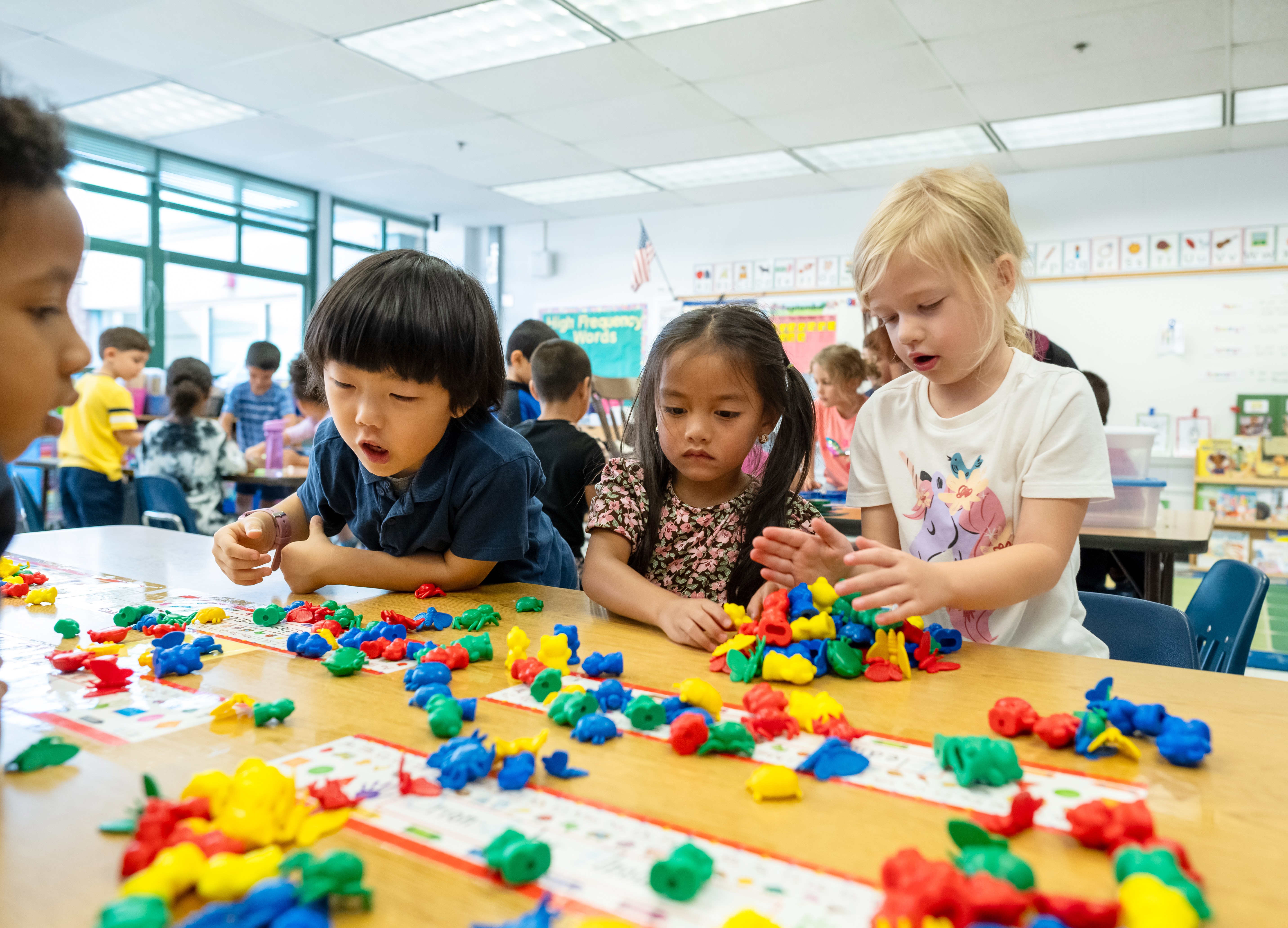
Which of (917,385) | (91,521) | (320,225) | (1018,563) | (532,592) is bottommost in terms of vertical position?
(91,521)

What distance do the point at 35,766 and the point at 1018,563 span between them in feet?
3.12

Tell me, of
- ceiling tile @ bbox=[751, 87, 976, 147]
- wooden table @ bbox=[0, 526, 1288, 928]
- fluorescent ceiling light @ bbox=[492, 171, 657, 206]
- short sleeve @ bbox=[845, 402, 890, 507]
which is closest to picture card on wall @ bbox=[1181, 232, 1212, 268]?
ceiling tile @ bbox=[751, 87, 976, 147]

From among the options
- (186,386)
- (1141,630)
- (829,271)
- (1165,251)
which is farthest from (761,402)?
(829,271)

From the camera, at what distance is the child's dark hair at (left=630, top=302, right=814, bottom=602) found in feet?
4.13

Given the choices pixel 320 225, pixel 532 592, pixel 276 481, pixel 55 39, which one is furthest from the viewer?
pixel 320 225

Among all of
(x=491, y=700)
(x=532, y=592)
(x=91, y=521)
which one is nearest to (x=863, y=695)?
(x=491, y=700)

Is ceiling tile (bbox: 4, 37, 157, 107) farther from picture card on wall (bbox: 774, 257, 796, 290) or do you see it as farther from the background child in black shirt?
picture card on wall (bbox: 774, 257, 796, 290)

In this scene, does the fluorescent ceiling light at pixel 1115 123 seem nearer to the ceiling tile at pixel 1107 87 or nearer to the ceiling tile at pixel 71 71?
the ceiling tile at pixel 1107 87

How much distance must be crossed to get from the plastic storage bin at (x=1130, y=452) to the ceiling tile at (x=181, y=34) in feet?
12.5

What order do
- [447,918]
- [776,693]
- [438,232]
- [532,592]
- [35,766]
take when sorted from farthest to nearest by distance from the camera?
[438,232] < [532,592] < [776,693] < [35,766] < [447,918]

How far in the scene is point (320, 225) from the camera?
279 inches

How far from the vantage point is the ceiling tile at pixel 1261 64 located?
3.90 m

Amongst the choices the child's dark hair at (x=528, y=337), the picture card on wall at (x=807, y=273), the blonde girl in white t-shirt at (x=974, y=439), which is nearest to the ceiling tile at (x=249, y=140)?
the child's dark hair at (x=528, y=337)

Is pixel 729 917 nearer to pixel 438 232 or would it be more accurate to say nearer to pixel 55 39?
pixel 55 39
